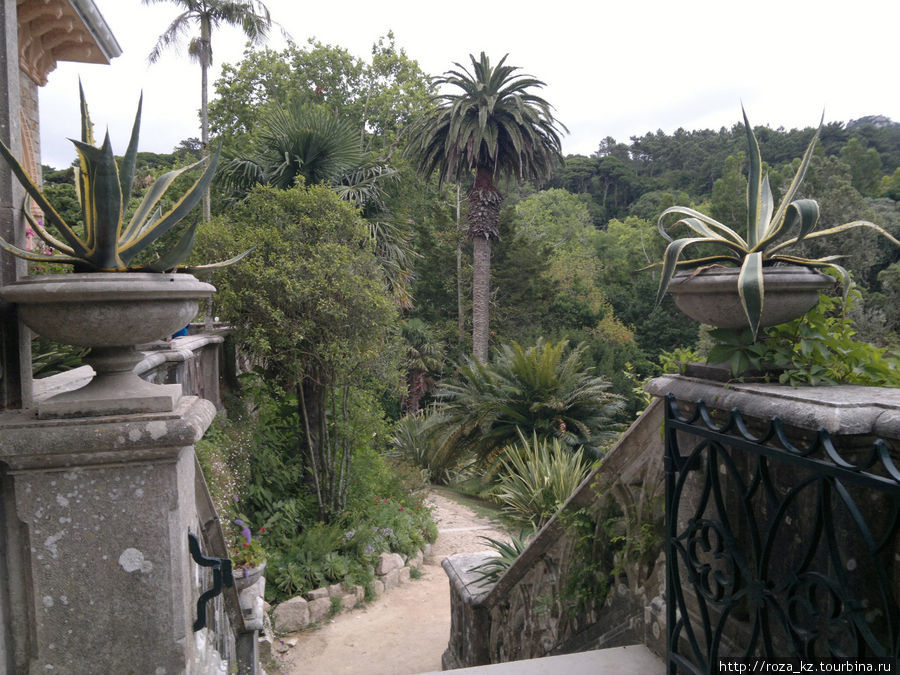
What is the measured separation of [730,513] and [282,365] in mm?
5964

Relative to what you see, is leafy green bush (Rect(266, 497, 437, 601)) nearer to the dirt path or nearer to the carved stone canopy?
the dirt path

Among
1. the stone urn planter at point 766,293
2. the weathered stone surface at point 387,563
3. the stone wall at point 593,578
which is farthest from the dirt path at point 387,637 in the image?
the stone urn planter at point 766,293

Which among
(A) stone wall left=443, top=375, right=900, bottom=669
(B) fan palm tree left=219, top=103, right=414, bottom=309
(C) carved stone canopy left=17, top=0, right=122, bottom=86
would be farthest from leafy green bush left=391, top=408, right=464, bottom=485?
(C) carved stone canopy left=17, top=0, right=122, bottom=86

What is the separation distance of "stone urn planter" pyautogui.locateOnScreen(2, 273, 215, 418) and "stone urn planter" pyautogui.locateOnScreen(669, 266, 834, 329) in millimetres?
1669

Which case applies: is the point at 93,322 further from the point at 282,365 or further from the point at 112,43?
the point at 282,365

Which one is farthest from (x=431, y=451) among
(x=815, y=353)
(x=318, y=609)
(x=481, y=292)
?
(x=815, y=353)

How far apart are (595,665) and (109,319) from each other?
92.4 inches

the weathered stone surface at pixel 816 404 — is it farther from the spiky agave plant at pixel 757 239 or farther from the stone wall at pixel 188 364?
the stone wall at pixel 188 364

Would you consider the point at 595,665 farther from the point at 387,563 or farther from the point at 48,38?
the point at 48,38

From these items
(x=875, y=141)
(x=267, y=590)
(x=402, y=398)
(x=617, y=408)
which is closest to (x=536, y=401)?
(x=617, y=408)

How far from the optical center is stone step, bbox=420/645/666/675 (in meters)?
2.51

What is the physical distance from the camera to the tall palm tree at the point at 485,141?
16.2m

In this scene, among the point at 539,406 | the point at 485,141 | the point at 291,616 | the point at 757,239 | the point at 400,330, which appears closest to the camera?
the point at 757,239

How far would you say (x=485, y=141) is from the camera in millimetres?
16250
